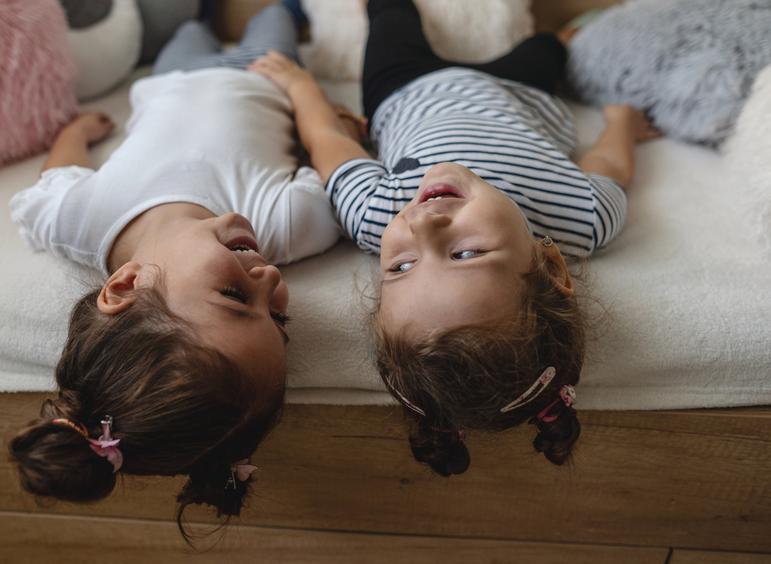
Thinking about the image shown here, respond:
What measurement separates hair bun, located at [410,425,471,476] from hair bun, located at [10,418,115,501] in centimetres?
31

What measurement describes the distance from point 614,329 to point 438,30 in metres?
0.65

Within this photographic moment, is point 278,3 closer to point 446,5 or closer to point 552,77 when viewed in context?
point 446,5

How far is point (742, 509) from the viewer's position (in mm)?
818

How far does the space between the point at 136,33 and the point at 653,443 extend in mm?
1053

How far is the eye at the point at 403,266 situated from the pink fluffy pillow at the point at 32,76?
61 cm

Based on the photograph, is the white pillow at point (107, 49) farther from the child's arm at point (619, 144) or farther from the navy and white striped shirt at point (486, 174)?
the child's arm at point (619, 144)

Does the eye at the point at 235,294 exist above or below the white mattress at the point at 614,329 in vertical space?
above

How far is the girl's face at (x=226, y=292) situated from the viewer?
2.08ft

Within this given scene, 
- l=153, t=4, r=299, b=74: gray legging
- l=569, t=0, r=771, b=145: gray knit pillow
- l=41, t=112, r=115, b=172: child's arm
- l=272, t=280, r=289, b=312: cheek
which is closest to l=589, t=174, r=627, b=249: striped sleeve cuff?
l=569, t=0, r=771, b=145: gray knit pillow

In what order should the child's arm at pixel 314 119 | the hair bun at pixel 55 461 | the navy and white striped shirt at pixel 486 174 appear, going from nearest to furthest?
the hair bun at pixel 55 461, the navy and white striped shirt at pixel 486 174, the child's arm at pixel 314 119

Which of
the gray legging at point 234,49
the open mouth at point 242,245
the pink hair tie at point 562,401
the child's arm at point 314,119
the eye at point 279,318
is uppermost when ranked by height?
the gray legging at point 234,49

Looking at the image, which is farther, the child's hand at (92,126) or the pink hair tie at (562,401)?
the child's hand at (92,126)

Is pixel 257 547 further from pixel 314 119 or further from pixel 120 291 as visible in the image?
pixel 314 119

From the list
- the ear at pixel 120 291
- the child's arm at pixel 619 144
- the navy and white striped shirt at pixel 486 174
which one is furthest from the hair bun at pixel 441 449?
the child's arm at pixel 619 144
